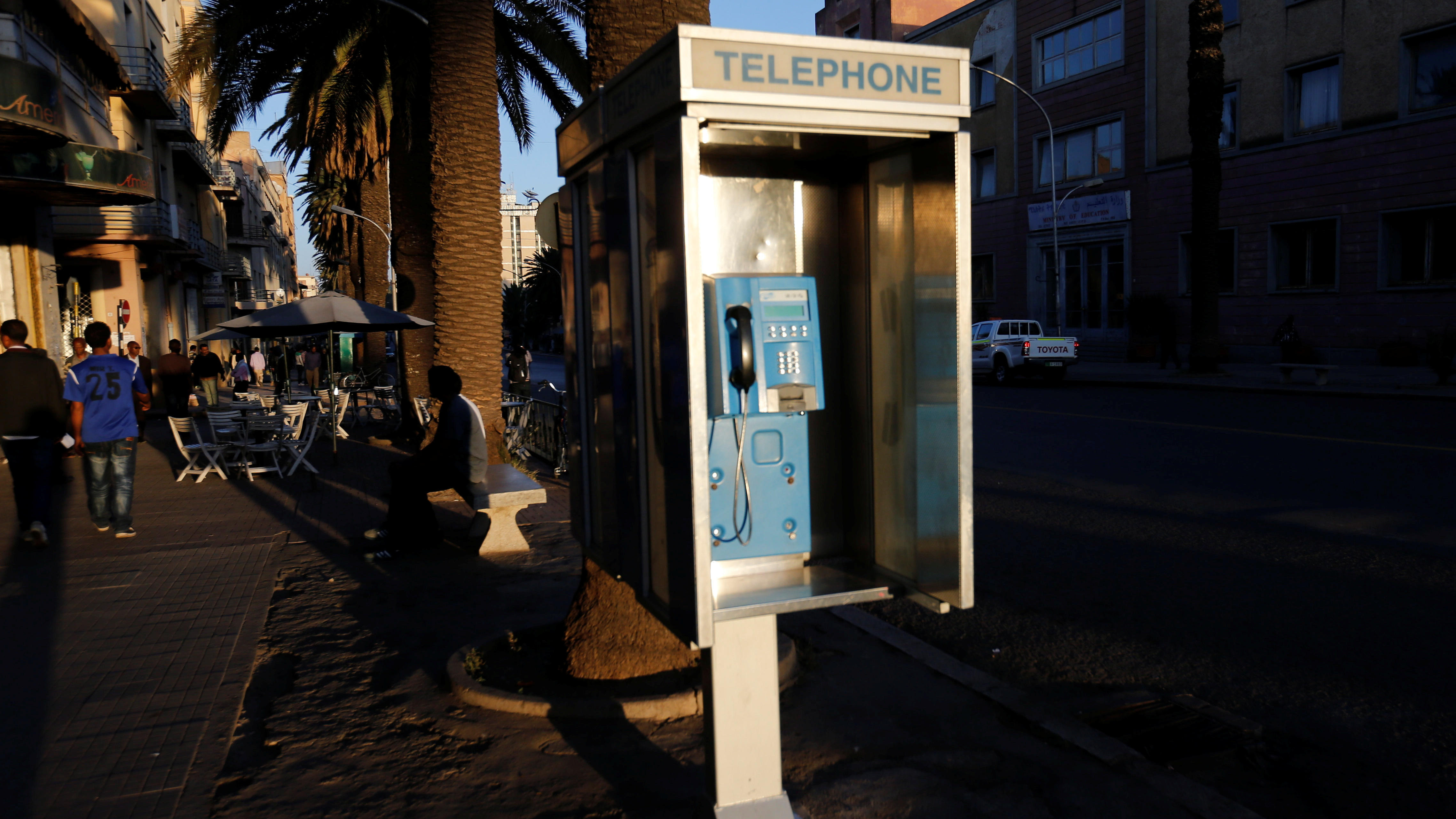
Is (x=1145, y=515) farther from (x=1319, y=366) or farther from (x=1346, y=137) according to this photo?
(x=1346, y=137)

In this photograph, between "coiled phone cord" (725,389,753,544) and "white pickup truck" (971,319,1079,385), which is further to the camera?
"white pickup truck" (971,319,1079,385)

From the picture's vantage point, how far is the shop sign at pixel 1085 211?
30812mm

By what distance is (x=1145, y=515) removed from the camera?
27.5 ft

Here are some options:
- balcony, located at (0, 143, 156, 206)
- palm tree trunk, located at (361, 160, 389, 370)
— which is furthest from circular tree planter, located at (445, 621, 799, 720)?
palm tree trunk, located at (361, 160, 389, 370)

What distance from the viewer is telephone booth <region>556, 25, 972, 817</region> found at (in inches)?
122

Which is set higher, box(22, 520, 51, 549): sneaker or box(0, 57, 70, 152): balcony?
box(0, 57, 70, 152): balcony

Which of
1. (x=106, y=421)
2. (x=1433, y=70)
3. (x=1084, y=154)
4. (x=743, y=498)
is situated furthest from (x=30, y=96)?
(x=1084, y=154)

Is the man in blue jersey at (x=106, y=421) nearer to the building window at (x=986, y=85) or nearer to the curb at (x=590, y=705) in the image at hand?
Result: the curb at (x=590, y=705)

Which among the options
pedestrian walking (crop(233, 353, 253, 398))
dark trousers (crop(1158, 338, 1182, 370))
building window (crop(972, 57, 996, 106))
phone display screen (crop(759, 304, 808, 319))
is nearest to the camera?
phone display screen (crop(759, 304, 808, 319))

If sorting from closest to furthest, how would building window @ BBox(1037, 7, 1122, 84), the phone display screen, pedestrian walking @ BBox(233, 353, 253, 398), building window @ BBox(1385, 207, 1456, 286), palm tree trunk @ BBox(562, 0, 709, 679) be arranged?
1. the phone display screen
2. palm tree trunk @ BBox(562, 0, 709, 679)
3. building window @ BBox(1385, 207, 1456, 286)
4. pedestrian walking @ BBox(233, 353, 253, 398)
5. building window @ BBox(1037, 7, 1122, 84)

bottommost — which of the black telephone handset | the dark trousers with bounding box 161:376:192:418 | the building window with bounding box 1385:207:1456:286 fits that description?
the dark trousers with bounding box 161:376:192:418

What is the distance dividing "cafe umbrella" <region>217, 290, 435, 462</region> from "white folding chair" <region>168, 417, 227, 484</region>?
145cm

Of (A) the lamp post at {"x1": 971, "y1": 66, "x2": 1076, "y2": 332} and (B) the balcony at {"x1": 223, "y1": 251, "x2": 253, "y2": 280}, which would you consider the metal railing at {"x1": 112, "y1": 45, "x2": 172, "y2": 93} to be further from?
(A) the lamp post at {"x1": 971, "y1": 66, "x2": 1076, "y2": 332}

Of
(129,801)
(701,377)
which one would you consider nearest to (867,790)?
(701,377)
